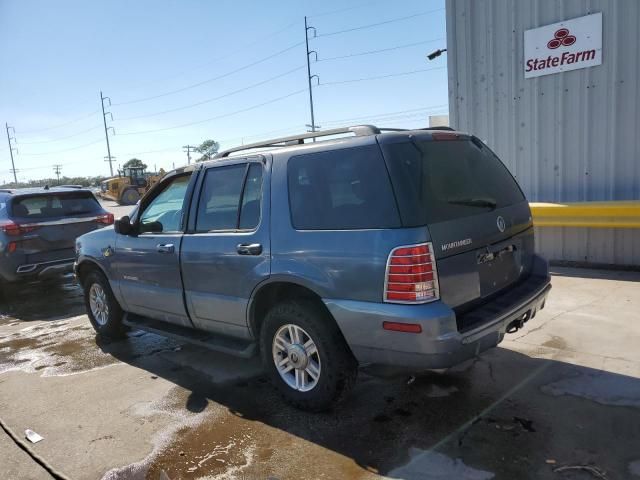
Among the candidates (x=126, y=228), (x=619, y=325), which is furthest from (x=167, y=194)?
(x=619, y=325)

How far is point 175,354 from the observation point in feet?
17.5

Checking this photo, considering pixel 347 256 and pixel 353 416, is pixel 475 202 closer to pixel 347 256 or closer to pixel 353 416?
pixel 347 256

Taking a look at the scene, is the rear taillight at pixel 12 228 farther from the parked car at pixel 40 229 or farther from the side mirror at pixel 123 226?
the side mirror at pixel 123 226

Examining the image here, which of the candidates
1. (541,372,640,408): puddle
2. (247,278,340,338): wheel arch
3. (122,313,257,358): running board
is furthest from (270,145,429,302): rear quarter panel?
(541,372,640,408): puddle

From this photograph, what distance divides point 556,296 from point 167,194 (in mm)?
4622

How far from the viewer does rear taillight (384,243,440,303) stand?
3.02 meters

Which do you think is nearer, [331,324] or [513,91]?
[331,324]

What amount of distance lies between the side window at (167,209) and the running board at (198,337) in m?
0.93

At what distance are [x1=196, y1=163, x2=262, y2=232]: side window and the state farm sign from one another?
5574 millimetres

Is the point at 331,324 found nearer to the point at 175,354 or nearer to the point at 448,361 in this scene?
the point at 448,361

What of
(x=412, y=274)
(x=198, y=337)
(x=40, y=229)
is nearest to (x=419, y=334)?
(x=412, y=274)

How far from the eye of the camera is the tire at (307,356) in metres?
3.49

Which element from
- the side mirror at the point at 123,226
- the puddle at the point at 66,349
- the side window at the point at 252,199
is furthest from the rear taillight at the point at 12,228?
the side window at the point at 252,199

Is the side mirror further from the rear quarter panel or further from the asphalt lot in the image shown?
the rear quarter panel
